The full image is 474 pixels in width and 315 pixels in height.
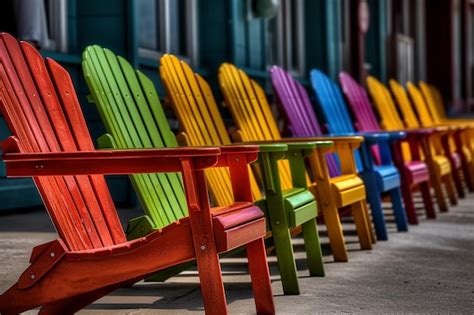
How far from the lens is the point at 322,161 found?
495 centimetres

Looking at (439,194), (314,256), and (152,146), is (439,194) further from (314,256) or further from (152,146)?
(152,146)

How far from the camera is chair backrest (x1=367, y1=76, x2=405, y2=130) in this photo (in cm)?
926

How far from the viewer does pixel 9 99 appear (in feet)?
11.4

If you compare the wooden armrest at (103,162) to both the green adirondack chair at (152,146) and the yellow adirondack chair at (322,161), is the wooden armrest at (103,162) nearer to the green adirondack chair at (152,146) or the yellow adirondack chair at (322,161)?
the green adirondack chair at (152,146)

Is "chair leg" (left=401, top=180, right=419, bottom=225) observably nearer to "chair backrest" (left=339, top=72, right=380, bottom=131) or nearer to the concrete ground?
the concrete ground

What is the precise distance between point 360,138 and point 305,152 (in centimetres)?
94

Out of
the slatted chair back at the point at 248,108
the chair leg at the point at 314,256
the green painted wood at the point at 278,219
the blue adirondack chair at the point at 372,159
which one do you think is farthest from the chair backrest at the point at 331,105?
the green painted wood at the point at 278,219

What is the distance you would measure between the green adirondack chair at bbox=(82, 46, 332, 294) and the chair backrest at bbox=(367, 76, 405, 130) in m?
4.66

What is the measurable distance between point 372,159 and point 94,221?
8.86 ft

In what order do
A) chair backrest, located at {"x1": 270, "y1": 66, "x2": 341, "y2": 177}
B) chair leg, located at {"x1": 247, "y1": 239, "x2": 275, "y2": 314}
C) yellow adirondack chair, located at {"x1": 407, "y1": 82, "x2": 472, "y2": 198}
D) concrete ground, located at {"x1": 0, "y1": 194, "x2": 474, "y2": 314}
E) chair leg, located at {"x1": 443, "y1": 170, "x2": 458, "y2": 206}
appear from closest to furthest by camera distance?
chair leg, located at {"x1": 247, "y1": 239, "x2": 275, "y2": 314} → concrete ground, located at {"x1": 0, "y1": 194, "x2": 474, "y2": 314} → chair backrest, located at {"x1": 270, "y1": 66, "x2": 341, "y2": 177} → chair leg, located at {"x1": 443, "y1": 170, "x2": 458, "y2": 206} → yellow adirondack chair, located at {"x1": 407, "y1": 82, "x2": 472, "y2": 198}

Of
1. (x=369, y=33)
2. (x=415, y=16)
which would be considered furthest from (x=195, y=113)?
(x=415, y=16)

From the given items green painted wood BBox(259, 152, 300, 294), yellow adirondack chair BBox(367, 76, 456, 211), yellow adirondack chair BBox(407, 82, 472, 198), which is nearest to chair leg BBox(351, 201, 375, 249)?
green painted wood BBox(259, 152, 300, 294)

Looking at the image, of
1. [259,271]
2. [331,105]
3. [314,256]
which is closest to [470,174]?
[331,105]

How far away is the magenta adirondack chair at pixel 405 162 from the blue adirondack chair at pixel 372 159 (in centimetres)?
15
